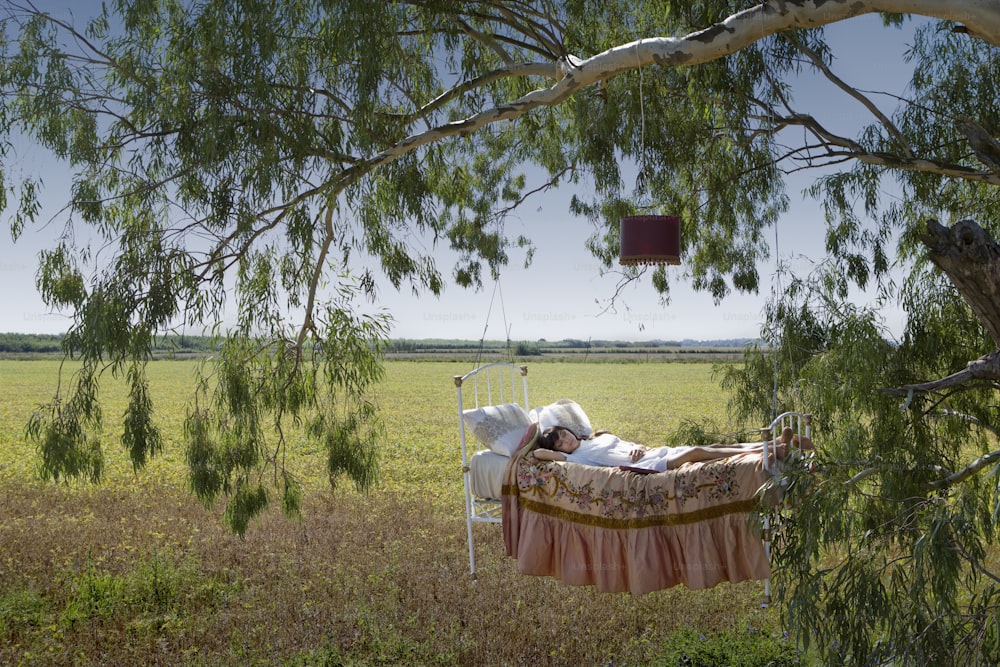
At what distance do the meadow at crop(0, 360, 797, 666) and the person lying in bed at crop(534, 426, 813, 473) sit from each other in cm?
96

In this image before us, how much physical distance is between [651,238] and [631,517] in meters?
1.07

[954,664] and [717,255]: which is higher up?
[717,255]

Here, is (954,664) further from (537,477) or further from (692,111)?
(692,111)

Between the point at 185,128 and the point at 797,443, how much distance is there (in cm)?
272

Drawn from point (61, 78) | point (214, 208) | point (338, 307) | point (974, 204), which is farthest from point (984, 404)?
point (61, 78)

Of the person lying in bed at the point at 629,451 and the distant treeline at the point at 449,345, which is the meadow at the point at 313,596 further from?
the distant treeline at the point at 449,345

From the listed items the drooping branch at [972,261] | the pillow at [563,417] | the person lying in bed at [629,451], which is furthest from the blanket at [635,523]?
the drooping branch at [972,261]

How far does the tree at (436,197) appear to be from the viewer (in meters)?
2.99

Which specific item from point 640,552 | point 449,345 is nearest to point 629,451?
point 640,552

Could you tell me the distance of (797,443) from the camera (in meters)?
3.29

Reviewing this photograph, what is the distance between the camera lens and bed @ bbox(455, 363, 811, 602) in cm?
326

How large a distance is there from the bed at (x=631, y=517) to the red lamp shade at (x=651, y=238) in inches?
28.5

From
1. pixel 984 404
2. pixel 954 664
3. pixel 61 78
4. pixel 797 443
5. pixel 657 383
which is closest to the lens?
pixel 954 664

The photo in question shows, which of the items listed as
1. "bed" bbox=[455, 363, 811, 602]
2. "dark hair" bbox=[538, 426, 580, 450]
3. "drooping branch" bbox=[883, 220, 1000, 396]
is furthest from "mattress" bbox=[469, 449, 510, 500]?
"drooping branch" bbox=[883, 220, 1000, 396]
